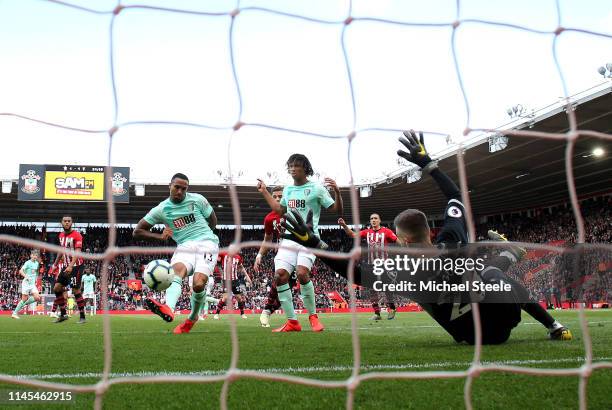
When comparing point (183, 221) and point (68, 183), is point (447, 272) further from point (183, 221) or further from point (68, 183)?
point (68, 183)

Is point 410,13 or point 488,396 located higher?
point 410,13

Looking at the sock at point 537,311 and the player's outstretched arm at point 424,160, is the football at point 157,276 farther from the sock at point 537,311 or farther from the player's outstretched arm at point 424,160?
the sock at point 537,311

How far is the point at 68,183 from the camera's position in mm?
22047

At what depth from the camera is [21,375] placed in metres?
3.28

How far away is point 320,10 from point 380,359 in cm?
215

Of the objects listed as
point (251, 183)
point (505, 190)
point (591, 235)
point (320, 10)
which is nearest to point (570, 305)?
point (591, 235)

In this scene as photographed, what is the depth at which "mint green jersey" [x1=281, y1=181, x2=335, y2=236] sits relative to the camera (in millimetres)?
6492

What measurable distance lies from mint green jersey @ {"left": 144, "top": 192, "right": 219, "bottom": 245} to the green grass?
1.53 meters

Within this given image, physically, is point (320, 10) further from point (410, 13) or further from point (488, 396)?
point (488, 396)

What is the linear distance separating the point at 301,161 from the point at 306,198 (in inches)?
15.7

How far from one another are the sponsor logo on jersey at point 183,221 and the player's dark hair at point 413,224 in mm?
3635

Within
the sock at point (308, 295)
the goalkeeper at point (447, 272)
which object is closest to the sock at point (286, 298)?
the sock at point (308, 295)

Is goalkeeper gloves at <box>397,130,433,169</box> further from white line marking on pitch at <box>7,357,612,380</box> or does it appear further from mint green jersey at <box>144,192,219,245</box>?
mint green jersey at <box>144,192,219,245</box>

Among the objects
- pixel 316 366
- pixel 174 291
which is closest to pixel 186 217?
pixel 174 291
